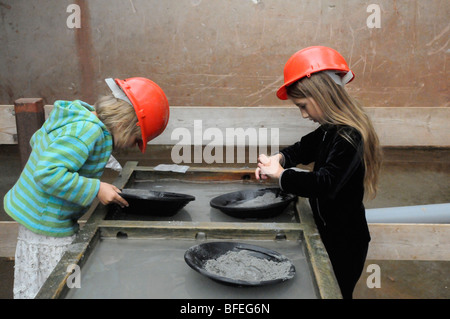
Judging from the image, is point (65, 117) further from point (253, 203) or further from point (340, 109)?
point (340, 109)

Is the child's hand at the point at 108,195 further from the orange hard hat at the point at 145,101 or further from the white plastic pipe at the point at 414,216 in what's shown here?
the white plastic pipe at the point at 414,216

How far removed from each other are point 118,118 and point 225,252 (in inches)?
29.7

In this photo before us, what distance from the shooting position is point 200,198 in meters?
2.22

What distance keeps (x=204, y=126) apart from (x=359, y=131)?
1.24 m

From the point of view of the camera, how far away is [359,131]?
6.11 feet

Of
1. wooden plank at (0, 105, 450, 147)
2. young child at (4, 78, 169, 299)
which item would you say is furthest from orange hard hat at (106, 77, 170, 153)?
wooden plank at (0, 105, 450, 147)

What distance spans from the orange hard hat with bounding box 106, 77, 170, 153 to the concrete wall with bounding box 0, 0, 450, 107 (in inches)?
60.3

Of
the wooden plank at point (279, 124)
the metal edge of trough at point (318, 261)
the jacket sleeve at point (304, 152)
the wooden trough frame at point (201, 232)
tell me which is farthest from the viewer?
the wooden plank at point (279, 124)

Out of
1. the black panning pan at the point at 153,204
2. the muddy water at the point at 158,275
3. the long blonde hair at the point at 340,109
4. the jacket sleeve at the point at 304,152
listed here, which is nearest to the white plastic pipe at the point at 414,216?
the jacket sleeve at the point at 304,152

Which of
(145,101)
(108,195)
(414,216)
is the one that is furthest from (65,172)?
(414,216)

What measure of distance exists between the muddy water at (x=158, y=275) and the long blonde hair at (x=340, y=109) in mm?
517

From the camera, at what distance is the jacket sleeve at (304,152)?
231 cm

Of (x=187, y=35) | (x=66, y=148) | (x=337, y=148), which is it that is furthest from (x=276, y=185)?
(x=187, y=35)
